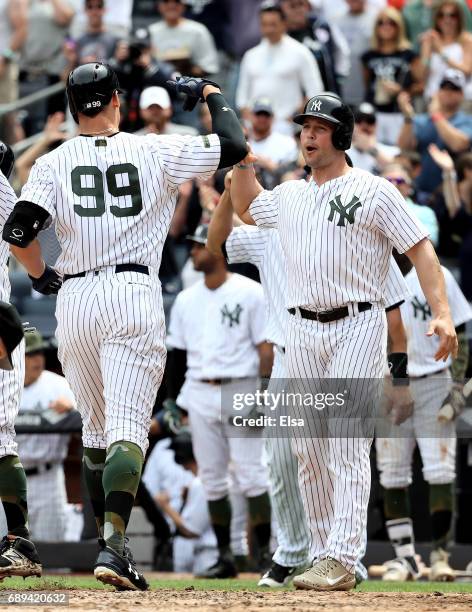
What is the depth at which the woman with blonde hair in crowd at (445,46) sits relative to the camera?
13.5 metres

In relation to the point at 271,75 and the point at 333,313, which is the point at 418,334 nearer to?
the point at 333,313

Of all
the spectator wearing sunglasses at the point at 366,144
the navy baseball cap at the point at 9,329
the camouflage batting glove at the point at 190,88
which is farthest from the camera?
Answer: the spectator wearing sunglasses at the point at 366,144

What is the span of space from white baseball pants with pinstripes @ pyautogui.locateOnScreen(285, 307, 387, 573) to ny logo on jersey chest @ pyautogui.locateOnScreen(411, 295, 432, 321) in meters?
2.50

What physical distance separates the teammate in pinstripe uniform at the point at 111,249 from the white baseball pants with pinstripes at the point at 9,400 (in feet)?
0.84

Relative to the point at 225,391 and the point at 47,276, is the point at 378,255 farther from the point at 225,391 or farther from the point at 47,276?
the point at 225,391

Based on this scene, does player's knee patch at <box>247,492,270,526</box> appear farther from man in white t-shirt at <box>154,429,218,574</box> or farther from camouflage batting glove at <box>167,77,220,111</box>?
camouflage batting glove at <box>167,77,220,111</box>

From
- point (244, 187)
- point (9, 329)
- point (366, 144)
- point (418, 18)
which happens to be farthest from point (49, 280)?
point (418, 18)

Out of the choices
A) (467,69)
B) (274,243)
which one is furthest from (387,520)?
(467,69)

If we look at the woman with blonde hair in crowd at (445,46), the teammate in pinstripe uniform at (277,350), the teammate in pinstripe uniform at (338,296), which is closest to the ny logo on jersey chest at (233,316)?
the teammate in pinstripe uniform at (277,350)

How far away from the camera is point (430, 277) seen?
6.31 meters

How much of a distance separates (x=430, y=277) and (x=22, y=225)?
1.83m

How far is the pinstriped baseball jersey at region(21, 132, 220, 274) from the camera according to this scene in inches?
239

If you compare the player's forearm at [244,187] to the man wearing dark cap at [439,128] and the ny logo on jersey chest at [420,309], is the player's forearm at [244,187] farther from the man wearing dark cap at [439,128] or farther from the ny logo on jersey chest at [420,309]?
the man wearing dark cap at [439,128]

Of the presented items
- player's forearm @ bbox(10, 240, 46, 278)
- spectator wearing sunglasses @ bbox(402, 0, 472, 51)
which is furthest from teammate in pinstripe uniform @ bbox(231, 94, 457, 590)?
spectator wearing sunglasses @ bbox(402, 0, 472, 51)
